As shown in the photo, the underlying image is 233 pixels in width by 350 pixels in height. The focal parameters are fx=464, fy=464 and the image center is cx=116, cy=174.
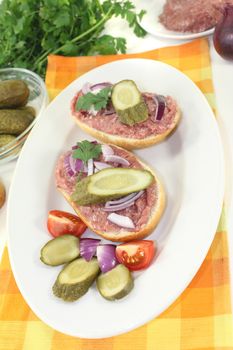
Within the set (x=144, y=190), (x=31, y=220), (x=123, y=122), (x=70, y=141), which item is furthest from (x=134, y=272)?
(x=70, y=141)

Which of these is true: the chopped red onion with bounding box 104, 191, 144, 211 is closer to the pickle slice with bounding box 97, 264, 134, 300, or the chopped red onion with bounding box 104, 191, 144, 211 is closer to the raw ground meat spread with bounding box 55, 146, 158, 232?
the raw ground meat spread with bounding box 55, 146, 158, 232

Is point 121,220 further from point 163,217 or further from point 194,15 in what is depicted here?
point 194,15

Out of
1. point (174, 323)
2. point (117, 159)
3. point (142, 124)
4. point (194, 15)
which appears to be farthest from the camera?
point (194, 15)

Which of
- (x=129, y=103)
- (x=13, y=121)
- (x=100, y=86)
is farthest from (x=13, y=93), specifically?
(x=129, y=103)

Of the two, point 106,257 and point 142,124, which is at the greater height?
point 142,124

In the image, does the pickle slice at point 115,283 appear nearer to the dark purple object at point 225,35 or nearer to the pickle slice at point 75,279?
the pickle slice at point 75,279

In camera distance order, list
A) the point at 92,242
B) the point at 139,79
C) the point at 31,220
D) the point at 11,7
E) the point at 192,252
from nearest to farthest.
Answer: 1. the point at 192,252
2. the point at 92,242
3. the point at 31,220
4. the point at 139,79
5. the point at 11,7

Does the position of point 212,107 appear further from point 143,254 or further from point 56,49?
point 56,49
